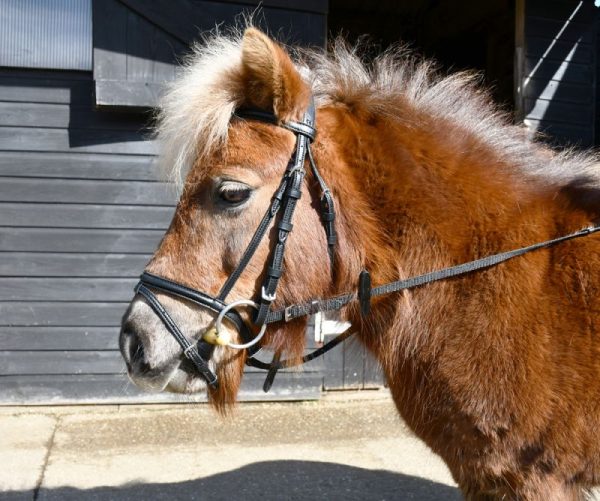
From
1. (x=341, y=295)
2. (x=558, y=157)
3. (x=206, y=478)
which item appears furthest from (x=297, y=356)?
(x=206, y=478)

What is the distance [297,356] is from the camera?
2.08m

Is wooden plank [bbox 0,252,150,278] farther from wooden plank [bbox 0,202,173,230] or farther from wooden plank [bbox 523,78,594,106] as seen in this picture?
wooden plank [bbox 523,78,594,106]

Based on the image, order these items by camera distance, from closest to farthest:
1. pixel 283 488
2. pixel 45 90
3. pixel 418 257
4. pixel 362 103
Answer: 1. pixel 418 257
2. pixel 362 103
3. pixel 283 488
4. pixel 45 90

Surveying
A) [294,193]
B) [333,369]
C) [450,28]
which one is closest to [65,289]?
[333,369]

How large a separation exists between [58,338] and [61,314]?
0.70ft

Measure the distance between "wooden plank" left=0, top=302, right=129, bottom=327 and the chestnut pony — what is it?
330 cm

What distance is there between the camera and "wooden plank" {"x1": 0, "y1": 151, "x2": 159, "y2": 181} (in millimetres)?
4809

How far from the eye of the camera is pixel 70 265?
4.92m

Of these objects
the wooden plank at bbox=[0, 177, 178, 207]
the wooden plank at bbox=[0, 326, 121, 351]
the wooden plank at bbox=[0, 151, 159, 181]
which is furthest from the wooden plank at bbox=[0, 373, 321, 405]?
the wooden plank at bbox=[0, 151, 159, 181]

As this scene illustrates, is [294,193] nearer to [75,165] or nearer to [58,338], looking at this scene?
[75,165]

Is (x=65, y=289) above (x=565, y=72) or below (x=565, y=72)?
below

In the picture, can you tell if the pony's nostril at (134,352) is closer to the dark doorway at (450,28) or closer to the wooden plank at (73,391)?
the wooden plank at (73,391)

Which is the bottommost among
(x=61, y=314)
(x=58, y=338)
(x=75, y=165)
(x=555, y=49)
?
(x=58, y=338)

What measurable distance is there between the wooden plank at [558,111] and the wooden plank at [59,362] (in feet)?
14.8
